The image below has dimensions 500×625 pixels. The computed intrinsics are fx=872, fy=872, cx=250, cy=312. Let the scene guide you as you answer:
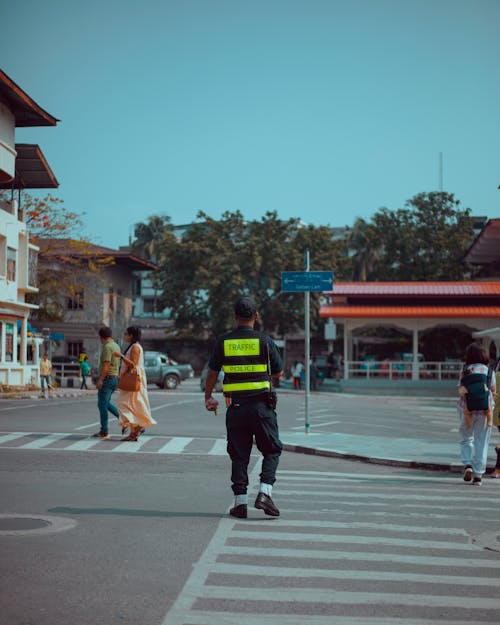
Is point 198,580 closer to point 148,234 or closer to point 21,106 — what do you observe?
point 21,106

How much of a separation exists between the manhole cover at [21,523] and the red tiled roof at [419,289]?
124 ft

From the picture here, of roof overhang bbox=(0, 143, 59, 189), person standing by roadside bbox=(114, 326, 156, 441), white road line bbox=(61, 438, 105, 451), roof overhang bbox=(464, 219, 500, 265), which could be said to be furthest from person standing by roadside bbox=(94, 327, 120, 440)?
roof overhang bbox=(464, 219, 500, 265)

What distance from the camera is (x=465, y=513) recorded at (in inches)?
332

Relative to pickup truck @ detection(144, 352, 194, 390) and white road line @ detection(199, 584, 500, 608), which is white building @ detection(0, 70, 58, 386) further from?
white road line @ detection(199, 584, 500, 608)

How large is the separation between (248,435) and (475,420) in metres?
4.40

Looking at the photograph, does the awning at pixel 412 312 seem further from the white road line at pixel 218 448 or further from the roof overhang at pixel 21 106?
the white road line at pixel 218 448

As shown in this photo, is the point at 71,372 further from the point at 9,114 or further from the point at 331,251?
the point at 331,251

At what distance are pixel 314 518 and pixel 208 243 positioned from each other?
52.8 m

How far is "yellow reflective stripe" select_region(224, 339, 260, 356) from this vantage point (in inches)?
316

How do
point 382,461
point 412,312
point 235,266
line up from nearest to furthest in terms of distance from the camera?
point 382,461 < point 412,312 < point 235,266

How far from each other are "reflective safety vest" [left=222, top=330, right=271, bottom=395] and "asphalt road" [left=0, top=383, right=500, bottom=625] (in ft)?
3.80

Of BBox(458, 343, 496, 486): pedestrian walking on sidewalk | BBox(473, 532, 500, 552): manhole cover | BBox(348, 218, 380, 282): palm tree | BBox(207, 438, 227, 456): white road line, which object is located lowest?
BBox(473, 532, 500, 552): manhole cover

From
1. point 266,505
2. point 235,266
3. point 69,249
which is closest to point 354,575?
point 266,505

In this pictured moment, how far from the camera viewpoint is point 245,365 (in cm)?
800
